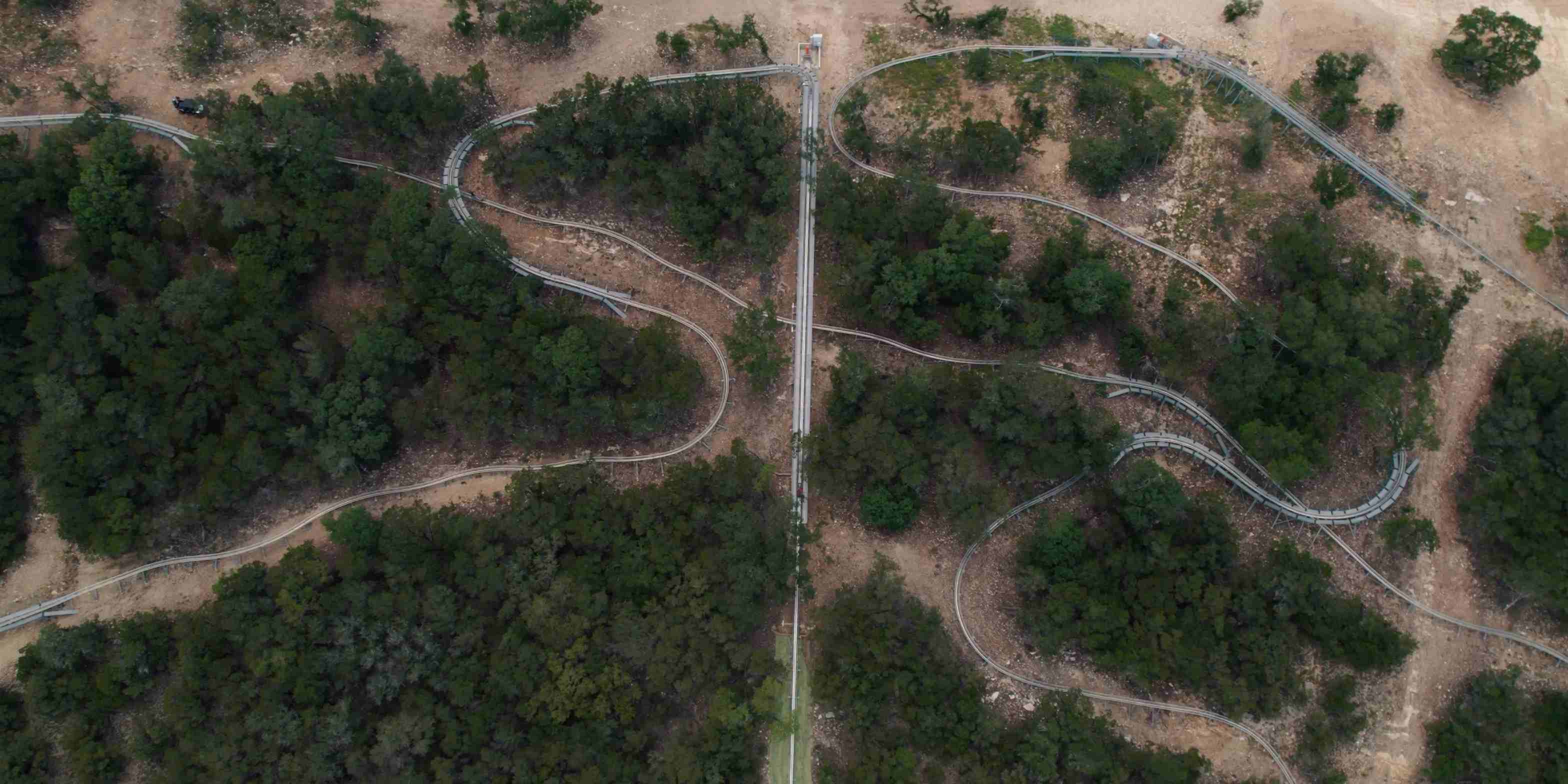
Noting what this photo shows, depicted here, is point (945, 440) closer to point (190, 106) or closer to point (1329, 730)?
point (1329, 730)

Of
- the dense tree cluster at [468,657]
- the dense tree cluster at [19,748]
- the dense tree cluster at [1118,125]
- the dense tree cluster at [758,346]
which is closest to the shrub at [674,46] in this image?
the dense tree cluster at [758,346]

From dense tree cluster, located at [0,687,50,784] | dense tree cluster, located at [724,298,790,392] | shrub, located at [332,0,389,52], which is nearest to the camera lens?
dense tree cluster, located at [0,687,50,784]

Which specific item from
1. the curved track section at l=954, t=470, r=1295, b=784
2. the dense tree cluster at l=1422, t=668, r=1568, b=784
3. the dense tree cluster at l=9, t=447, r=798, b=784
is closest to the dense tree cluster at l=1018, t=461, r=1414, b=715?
the curved track section at l=954, t=470, r=1295, b=784

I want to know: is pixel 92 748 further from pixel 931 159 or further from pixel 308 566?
pixel 931 159

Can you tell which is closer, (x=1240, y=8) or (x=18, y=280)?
(x=18, y=280)

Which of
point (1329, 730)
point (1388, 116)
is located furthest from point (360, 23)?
point (1329, 730)

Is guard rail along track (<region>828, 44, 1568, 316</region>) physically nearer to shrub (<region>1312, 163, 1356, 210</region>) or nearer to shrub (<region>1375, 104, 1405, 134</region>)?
shrub (<region>1375, 104, 1405, 134</region>)
